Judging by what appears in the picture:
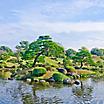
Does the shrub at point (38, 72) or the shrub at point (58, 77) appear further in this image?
the shrub at point (38, 72)

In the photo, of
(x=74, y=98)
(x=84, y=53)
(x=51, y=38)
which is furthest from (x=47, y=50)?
(x=74, y=98)

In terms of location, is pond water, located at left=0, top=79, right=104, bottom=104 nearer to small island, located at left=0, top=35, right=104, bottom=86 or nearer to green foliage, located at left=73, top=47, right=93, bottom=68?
small island, located at left=0, top=35, right=104, bottom=86

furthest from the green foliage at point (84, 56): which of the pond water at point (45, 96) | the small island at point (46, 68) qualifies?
the pond water at point (45, 96)

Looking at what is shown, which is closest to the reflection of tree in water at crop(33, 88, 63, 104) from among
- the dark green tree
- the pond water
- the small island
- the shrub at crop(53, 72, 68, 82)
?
the pond water

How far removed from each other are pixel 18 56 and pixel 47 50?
38.6 meters

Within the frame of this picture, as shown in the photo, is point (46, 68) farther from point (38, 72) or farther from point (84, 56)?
point (84, 56)

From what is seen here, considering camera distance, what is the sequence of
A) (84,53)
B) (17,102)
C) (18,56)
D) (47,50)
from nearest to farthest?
(17,102) < (47,50) < (84,53) < (18,56)

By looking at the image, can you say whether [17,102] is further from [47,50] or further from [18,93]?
[47,50]

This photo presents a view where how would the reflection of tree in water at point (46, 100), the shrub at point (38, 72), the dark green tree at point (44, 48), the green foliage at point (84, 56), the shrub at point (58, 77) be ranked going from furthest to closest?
the green foliage at point (84, 56)
the dark green tree at point (44, 48)
the shrub at point (38, 72)
the shrub at point (58, 77)
the reflection of tree in water at point (46, 100)

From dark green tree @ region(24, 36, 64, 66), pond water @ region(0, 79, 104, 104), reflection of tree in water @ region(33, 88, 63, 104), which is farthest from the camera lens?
dark green tree @ region(24, 36, 64, 66)

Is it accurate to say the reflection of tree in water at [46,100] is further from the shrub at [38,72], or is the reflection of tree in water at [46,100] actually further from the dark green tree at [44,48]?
the dark green tree at [44,48]

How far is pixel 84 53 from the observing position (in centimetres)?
8112

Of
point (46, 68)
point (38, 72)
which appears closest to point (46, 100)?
point (38, 72)

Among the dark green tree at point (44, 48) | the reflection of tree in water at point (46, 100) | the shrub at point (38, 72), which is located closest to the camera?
the reflection of tree in water at point (46, 100)
